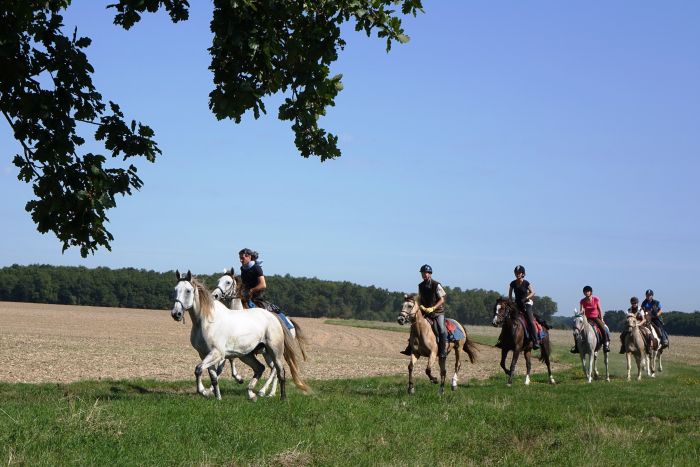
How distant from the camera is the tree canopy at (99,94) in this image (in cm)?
895

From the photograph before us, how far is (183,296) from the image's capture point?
1394cm

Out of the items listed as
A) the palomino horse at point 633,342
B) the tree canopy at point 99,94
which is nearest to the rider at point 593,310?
the palomino horse at point 633,342

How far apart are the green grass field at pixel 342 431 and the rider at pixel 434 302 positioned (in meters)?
2.70

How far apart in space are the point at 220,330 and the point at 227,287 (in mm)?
2027

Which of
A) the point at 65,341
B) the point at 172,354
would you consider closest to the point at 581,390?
the point at 172,354

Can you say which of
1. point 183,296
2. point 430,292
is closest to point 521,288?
point 430,292

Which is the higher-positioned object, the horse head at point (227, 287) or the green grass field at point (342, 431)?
the horse head at point (227, 287)

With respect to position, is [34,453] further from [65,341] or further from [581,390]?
[65,341]

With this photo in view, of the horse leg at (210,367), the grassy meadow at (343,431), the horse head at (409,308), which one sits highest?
the horse head at (409,308)

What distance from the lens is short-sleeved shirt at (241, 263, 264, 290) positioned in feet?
54.7

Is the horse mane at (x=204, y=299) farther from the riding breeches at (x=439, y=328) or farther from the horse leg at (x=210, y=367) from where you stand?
the riding breeches at (x=439, y=328)

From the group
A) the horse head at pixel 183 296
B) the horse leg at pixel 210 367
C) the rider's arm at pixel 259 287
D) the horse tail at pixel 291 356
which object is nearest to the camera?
the horse head at pixel 183 296

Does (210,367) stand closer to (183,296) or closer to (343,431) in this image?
(183,296)

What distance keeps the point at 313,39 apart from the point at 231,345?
7.08 m
